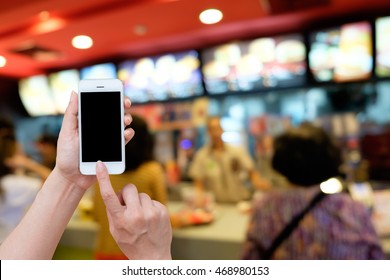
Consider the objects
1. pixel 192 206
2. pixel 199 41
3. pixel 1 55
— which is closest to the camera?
pixel 1 55

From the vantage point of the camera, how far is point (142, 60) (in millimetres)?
1672

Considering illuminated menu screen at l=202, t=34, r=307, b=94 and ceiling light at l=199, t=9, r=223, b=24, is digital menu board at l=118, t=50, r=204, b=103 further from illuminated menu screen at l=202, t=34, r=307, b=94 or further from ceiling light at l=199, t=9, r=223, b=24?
ceiling light at l=199, t=9, r=223, b=24

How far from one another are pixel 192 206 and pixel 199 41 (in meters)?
0.78

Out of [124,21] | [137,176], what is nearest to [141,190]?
[137,176]

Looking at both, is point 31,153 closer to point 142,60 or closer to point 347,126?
point 142,60

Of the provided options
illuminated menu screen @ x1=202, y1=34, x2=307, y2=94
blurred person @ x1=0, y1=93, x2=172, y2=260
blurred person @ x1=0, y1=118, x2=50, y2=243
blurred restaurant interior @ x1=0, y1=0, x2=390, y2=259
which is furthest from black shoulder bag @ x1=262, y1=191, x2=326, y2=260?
illuminated menu screen @ x1=202, y1=34, x2=307, y2=94

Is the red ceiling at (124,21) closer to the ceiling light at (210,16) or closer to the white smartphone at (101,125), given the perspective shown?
the ceiling light at (210,16)

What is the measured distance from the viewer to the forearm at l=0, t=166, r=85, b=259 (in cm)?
50

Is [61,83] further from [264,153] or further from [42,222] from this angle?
[264,153]

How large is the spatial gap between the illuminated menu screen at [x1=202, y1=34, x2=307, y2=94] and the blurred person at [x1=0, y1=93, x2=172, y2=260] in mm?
1507

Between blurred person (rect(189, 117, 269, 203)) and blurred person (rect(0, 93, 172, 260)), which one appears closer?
blurred person (rect(0, 93, 172, 260))

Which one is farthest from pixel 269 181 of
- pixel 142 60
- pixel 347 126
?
pixel 142 60

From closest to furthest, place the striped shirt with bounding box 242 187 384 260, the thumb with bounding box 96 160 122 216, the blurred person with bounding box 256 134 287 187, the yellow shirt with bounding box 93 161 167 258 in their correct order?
the thumb with bounding box 96 160 122 216
the striped shirt with bounding box 242 187 384 260
the yellow shirt with bounding box 93 161 167 258
the blurred person with bounding box 256 134 287 187
